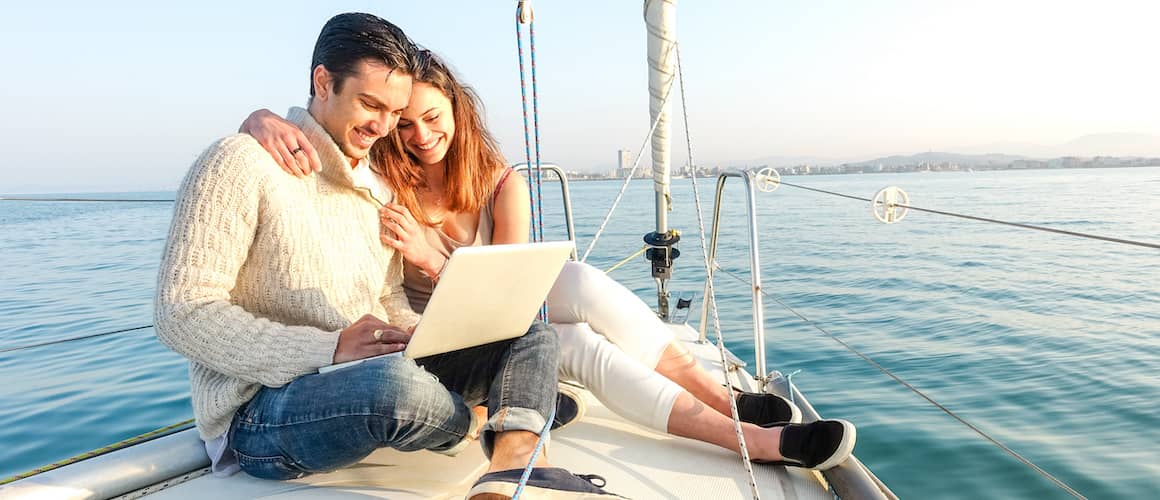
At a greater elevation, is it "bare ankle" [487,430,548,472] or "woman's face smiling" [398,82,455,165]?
"woman's face smiling" [398,82,455,165]

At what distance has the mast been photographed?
125 inches

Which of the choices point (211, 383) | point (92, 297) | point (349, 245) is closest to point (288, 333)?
point (211, 383)

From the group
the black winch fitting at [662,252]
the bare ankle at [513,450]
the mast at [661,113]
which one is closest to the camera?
the bare ankle at [513,450]

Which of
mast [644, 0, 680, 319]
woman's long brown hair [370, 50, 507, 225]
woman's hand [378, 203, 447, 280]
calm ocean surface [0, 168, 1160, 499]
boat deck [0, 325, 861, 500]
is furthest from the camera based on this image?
mast [644, 0, 680, 319]

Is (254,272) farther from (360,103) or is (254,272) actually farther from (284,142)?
(360,103)

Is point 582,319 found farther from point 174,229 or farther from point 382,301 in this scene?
point 174,229

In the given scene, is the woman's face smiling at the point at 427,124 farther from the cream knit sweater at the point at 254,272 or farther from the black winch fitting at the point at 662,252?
the black winch fitting at the point at 662,252

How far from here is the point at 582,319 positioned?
1.66 metres

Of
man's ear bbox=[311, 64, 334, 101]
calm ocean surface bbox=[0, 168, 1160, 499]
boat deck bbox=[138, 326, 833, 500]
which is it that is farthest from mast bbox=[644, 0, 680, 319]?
man's ear bbox=[311, 64, 334, 101]

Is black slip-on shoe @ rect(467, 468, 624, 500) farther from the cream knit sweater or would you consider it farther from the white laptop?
the cream knit sweater

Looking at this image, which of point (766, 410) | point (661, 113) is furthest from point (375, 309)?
point (661, 113)

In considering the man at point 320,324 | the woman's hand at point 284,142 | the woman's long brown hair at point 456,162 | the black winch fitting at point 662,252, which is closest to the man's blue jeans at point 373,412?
the man at point 320,324

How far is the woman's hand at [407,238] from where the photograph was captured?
A: 1554 mm

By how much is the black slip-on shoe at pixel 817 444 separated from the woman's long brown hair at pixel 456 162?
0.96 m
